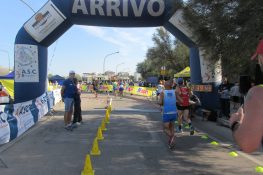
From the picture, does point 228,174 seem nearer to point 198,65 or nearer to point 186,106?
point 186,106

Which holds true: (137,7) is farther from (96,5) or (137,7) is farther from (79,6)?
(79,6)

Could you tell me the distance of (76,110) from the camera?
14797 millimetres

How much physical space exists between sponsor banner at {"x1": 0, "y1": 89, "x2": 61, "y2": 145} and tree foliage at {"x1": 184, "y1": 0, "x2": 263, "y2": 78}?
555 cm

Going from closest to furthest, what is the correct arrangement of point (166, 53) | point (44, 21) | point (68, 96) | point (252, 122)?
point (252, 122) → point (68, 96) → point (44, 21) → point (166, 53)

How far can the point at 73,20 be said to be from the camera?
17312 millimetres

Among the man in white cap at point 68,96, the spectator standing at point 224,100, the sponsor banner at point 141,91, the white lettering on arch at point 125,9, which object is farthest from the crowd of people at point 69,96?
the sponsor banner at point 141,91

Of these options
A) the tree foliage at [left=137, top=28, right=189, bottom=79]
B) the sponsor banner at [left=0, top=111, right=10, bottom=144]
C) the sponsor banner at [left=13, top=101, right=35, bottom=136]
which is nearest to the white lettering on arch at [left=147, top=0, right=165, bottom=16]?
the sponsor banner at [left=13, top=101, right=35, bottom=136]

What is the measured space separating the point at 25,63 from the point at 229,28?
891 cm

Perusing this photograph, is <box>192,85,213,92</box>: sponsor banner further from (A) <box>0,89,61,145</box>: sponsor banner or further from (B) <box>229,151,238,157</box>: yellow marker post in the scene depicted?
(B) <box>229,151,238,157</box>: yellow marker post

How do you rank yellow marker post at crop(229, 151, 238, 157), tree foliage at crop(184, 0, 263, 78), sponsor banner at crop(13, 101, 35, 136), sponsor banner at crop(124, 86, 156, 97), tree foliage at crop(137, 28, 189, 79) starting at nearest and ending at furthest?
yellow marker post at crop(229, 151, 238, 157) → tree foliage at crop(184, 0, 263, 78) → sponsor banner at crop(13, 101, 35, 136) → sponsor banner at crop(124, 86, 156, 97) → tree foliage at crop(137, 28, 189, 79)

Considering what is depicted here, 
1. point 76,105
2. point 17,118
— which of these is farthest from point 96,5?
point 17,118

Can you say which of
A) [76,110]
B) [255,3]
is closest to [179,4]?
[255,3]

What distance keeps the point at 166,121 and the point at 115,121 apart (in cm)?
624

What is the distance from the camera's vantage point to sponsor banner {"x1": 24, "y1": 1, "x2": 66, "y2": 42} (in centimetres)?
1672
